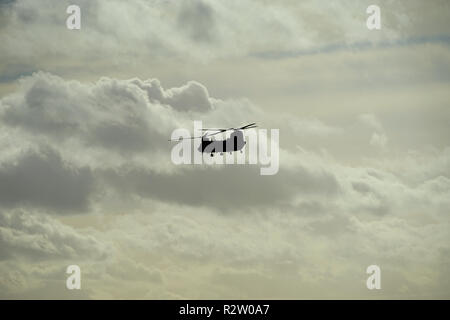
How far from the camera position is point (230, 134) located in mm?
172750

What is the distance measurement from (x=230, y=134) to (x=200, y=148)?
935 centimetres

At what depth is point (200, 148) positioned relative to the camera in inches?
6796
